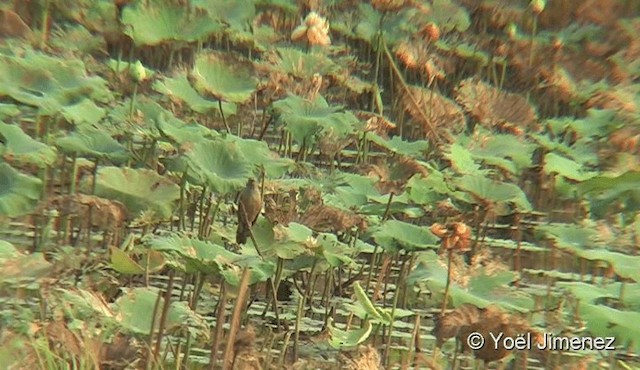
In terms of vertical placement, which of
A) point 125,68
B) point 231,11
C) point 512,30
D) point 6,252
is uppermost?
point 512,30

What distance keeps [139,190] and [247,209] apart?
244 mm

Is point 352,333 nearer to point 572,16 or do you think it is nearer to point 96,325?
point 96,325

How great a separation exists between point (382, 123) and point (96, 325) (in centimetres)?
130

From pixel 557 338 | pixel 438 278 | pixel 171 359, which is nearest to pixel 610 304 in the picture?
pixel 557 338

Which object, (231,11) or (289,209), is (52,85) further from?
(231,11)

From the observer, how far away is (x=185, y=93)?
3105 millimetres

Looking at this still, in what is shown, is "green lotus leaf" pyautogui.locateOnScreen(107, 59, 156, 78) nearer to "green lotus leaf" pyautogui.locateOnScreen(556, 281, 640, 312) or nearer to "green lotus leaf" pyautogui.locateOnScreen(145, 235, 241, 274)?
"green lotus leaf" pyautogui.locateOnScreen(145, 235, 241, 274)

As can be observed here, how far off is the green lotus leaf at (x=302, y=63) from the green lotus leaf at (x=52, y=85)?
62 cm

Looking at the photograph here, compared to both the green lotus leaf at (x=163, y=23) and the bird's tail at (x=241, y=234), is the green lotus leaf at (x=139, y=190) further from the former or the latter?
the green lotus leaf at (x=163, y=23)

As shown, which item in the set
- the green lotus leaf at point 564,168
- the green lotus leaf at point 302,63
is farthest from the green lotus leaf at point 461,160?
the green lotus leaf at point 302,63

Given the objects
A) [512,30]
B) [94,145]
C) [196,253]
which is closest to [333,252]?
[196,253]

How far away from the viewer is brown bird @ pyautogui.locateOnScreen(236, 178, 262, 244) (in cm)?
239

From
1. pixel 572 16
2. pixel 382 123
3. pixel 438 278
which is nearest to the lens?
pixel 438 278

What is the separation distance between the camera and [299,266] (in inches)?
101
